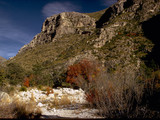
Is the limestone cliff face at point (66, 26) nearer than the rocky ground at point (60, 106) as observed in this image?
No

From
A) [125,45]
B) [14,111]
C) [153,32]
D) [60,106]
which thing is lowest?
[60,106]

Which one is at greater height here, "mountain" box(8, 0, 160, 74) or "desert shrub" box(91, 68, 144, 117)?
"mountain" box(8, 0, 160, 74)

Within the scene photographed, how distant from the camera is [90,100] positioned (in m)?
6.64

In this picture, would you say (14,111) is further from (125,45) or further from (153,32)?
(153,32)

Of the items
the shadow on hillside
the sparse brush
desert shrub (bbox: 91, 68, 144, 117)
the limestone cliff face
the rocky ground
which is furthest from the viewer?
the limestone cliff face

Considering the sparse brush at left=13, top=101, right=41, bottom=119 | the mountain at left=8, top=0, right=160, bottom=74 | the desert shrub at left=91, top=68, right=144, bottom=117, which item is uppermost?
the mountain at left=8, top=0, right=160, bottom=74

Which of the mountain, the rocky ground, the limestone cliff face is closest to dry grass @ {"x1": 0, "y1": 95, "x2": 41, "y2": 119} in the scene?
the rocky ground

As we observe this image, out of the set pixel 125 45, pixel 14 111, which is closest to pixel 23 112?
pixel 14 111

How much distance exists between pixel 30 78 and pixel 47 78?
3758 millimetres

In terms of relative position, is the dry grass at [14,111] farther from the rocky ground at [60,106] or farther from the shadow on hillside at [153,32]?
the shadow on hillside at [153,32]

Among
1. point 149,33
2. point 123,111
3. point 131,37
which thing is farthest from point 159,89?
point 149,33

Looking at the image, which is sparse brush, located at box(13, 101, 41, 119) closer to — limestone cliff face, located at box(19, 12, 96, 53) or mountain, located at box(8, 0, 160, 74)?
mountain, located at box(8, 0, 160, 74)

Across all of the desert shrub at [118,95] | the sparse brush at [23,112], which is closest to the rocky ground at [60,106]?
the sparse brush at [23,112]

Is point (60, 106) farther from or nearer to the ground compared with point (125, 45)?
nearer to the ground
